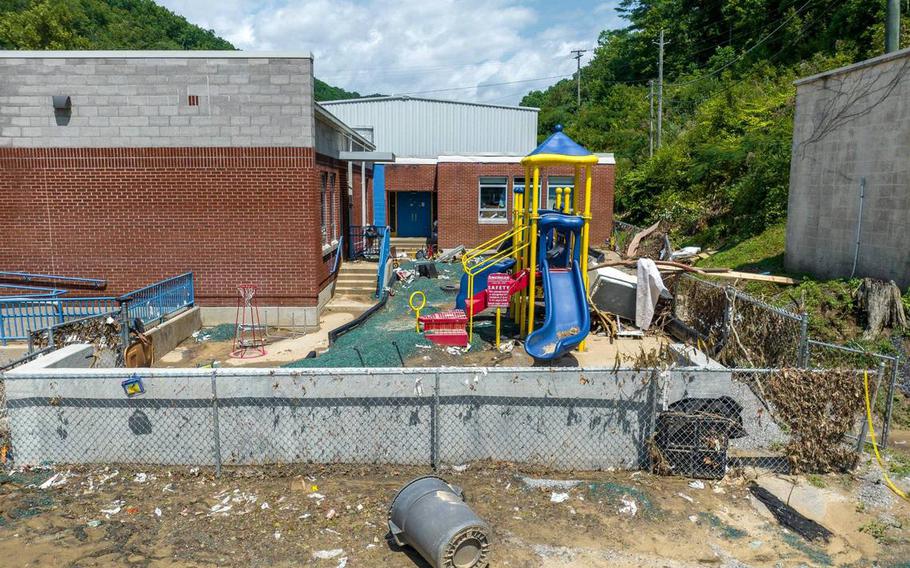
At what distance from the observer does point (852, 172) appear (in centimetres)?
1338

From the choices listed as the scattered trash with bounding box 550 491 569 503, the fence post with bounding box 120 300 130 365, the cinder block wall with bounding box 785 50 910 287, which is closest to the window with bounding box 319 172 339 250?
the fence post with bounding box 120 300 130 365

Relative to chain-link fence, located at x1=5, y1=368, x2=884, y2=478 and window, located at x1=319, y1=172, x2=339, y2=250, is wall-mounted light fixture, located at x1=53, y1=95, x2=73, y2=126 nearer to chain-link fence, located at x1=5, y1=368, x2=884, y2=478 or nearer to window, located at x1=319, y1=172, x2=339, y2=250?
window, located at x1=319, y1=172, x2=339, y2=250

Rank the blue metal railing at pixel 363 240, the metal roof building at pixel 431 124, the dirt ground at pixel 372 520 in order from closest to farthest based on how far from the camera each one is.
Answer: the dirt ground at pixel 372 520 → the blue metal railing at pixel 363 240 → the metal roof building at pixel 431 124

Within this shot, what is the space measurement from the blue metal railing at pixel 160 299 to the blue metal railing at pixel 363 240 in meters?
6.83

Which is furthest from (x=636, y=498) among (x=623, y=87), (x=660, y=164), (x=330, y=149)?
(x=623, y=87)

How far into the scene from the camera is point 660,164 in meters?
31.5

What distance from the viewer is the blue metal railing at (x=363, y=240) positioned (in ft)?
66.5

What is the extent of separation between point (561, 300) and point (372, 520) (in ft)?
21.4

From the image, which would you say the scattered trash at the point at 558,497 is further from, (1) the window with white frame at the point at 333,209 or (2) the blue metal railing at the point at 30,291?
(1) the window with white frame at the point at 333,209

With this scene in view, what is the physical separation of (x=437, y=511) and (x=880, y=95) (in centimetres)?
1266

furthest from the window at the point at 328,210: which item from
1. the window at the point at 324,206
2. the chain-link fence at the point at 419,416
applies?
the chain-link fence at the point at 419,416

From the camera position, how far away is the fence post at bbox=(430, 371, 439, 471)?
22.3ft

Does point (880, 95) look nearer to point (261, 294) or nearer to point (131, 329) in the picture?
point (261, 294)

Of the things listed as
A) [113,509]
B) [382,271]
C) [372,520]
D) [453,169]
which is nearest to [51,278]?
[382,271]
